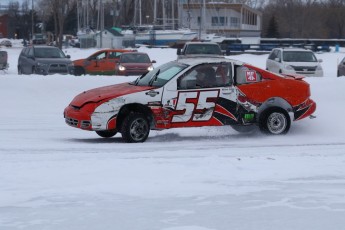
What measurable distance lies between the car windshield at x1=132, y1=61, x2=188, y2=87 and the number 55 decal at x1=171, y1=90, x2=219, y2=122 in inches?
17.2

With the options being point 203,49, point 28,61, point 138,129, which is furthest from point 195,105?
point 203,49

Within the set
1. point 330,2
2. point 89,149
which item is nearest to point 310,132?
point 89,149

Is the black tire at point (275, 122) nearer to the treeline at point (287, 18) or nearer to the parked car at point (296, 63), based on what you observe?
the parked car at point (296, 63)

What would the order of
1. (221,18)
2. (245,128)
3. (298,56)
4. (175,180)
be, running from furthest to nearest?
1. (221,18)
2. (298,56)
3. (245,128)
4. (175,180)

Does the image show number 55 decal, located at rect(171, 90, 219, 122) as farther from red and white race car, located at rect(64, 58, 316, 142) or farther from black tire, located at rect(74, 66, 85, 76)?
black tire, located at rect(74, 66, 85, 76)

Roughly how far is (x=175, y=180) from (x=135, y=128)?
12.4 ft

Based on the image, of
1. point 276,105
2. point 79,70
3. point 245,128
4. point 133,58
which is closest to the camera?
point 276,105

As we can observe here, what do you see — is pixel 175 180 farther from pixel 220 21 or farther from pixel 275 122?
pixel 220 21

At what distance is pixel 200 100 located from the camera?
12.8 meters

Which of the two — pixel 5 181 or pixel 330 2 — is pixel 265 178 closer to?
pixel 5 181

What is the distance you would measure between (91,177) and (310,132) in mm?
6866

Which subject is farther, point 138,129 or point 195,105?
point 195,105

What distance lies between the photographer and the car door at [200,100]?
A: 1263 centimetres

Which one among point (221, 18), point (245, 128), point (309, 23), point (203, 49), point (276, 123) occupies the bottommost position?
point (245, 128)
